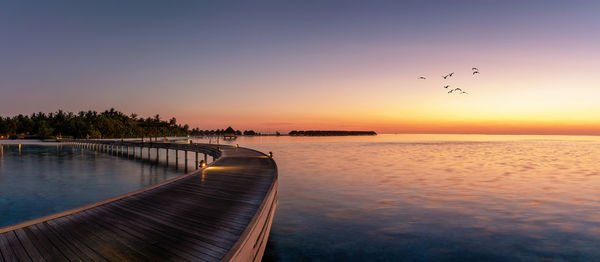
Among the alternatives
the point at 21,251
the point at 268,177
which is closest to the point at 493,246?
the point at 268,177

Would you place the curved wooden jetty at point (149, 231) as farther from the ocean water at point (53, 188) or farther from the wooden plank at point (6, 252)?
the ocean water at point (53, 188)

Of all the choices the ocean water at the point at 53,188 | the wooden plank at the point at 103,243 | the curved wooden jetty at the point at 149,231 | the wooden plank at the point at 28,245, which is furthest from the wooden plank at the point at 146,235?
the ocean water at the point at 53,188

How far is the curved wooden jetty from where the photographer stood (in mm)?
5875

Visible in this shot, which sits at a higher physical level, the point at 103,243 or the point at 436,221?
the point at 103,243

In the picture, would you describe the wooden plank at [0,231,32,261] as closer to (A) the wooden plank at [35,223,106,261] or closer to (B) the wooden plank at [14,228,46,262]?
(B) the wooden plank at [14,228,46,262]

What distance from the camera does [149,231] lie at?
7199mm

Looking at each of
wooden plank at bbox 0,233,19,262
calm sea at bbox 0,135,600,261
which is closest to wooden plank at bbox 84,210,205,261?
wooden plank at bbox 0,233,19,262

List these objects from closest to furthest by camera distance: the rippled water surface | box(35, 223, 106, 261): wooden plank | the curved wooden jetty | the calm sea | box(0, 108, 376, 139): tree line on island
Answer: box(35, 223, 106, 261): wooden plank
the curved wooden jetty
the rippled water surface
the calm sea
box(0, 108, 376, 139): tree line on island

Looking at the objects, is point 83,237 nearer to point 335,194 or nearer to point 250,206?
point 250,206

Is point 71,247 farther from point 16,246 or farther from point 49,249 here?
point 16,246

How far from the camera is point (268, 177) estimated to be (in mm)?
15781

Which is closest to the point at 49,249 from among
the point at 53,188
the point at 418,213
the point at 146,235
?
the point at 146,235

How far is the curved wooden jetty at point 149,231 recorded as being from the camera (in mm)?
5875

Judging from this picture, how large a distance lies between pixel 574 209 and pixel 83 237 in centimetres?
2125
